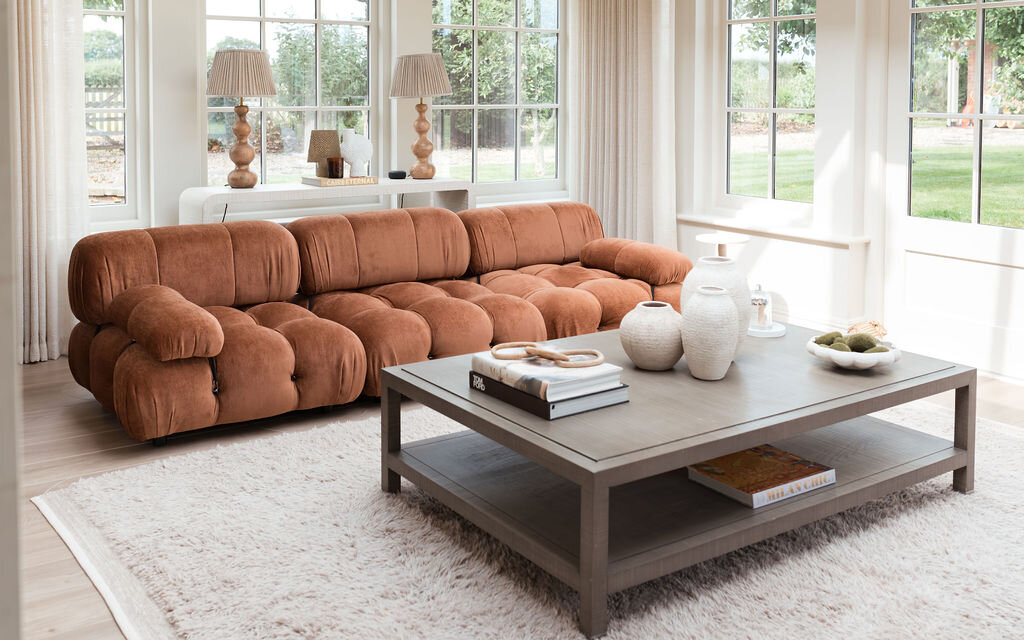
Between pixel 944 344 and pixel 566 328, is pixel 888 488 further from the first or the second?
pixel 944 344

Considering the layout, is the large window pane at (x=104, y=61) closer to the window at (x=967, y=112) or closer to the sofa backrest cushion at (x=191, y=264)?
the sofa backrest cushion at (x=191, y=264)

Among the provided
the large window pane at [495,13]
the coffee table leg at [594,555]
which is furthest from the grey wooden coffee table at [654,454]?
the large window pane at [495,13]

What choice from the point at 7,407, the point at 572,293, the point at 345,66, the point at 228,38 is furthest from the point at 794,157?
the point at 7,407

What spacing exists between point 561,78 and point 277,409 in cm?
377

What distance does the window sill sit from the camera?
526cm

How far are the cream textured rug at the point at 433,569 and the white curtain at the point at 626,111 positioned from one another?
3251 millimetres

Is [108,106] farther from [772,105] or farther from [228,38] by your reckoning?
[772,105]

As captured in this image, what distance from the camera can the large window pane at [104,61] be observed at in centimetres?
508

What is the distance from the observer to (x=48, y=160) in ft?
15.7

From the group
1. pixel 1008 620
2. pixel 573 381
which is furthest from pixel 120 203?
pixel 1008 620

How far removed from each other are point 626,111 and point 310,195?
2.14 m

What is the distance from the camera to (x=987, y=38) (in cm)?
467

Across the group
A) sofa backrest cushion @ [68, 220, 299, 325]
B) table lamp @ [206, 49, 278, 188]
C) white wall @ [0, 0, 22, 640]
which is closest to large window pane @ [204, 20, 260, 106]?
table lamp @ [206, 49, 278, 188]

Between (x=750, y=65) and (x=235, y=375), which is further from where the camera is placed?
(x=750, y=65)
